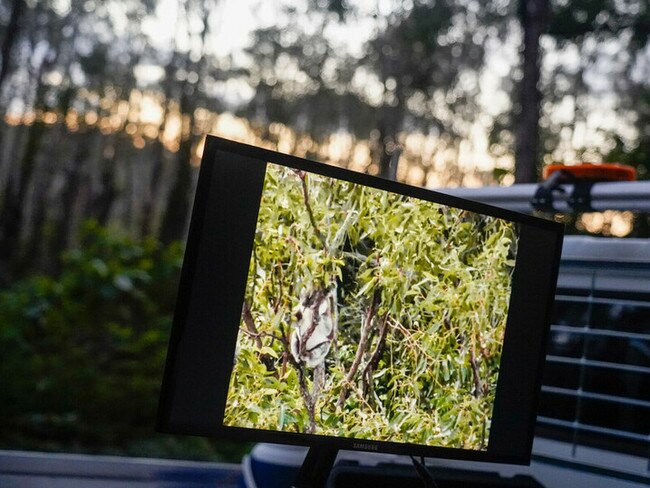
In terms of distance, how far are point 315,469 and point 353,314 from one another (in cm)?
28

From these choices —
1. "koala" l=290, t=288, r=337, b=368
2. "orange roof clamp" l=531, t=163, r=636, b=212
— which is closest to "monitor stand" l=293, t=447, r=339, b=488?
"koala" l=290, t=288, r=337, b=368

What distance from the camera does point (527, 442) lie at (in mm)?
1443

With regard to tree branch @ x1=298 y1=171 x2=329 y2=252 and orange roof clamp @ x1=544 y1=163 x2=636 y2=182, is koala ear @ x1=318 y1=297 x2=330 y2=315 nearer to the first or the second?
tree branch @ x1=298 y1=171 x2=329 y2=252

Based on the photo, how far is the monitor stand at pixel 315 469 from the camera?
131 cm

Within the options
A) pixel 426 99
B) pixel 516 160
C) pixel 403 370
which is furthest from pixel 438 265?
pixel 426 99

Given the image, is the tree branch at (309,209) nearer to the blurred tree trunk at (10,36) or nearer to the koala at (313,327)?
the koala at (313,327)

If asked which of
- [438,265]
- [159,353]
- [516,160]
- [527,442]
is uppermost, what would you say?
[516,160]

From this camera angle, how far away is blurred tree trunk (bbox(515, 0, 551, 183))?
18.9 ft

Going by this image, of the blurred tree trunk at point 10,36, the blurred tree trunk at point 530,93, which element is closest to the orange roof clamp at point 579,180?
the blurred tree trunk at point 530,93

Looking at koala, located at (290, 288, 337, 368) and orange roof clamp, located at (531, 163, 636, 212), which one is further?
orange roof clamp, located at (531, 163, 636, 212)

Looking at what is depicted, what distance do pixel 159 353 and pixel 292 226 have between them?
5.06 metres

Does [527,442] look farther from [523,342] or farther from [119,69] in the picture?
[119,69]

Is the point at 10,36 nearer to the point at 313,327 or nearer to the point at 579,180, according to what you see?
the point at 579,180

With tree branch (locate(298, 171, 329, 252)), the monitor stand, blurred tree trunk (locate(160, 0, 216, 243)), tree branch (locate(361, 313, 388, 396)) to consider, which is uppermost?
blurred tree trunk (locate(160, 0, 216, 243))
